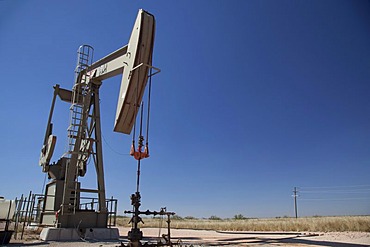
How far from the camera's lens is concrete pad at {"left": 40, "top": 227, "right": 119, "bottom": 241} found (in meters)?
10.7

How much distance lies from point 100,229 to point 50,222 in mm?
2213

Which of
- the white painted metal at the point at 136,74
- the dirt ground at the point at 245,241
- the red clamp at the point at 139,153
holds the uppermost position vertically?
the white painted metal at the point at 136,74

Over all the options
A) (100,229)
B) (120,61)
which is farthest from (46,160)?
(120,61)

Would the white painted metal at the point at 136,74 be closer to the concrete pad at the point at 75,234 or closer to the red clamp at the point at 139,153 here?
the red clamp at the point at 139,153

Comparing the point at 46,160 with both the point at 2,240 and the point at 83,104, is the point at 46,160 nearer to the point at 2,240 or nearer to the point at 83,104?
the point at 83,104

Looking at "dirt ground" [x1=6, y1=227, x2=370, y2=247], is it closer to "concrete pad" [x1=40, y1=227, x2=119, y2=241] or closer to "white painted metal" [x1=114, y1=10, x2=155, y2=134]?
"concrete pad" [x1=40, y1=227, x2=119, y2=241]

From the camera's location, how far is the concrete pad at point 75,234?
1069 centimetres

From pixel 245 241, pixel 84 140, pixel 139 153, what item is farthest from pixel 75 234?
pixel 139 153

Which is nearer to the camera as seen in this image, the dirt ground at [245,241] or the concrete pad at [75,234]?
the dirt ground at [245,241]

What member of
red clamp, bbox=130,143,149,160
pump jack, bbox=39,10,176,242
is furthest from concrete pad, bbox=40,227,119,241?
red clamp, bbox=130,143,149,160

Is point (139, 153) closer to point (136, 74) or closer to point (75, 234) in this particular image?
point (136, 74)

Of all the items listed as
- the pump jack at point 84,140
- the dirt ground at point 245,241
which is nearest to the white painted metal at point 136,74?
the pump jack at point 84,140

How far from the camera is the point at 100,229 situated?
1171 cm

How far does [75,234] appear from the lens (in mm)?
11117
